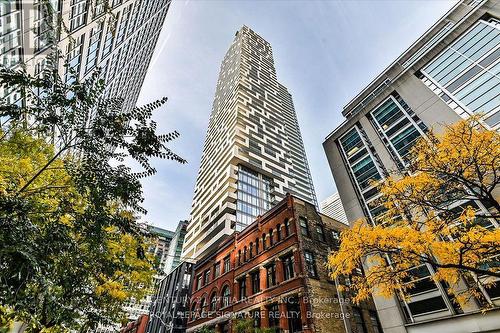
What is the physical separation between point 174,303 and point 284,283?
83.9ft

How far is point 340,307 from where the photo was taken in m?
17.9

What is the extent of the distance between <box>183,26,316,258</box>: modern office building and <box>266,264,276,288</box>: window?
25.7 meters

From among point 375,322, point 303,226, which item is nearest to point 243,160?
point 303,226

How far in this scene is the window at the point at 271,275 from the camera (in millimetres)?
19906

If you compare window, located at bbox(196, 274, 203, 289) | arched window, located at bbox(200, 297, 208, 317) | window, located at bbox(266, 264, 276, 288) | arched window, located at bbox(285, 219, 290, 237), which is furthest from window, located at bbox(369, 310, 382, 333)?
window, located at bbox(196, 274, 203, 289)

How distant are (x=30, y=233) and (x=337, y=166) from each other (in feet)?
94.9

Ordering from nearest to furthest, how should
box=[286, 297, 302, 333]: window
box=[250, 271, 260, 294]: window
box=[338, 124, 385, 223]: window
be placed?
box=[286, 297, 302, 333]: window < box=[250, 271, 260, 294]: window < box=[338, 124, 385, 223]: window

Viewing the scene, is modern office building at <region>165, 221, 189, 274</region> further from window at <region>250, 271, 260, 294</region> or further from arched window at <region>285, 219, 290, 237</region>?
arched window at <region>285, 219, 290, 237</region>

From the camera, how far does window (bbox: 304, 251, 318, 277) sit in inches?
713

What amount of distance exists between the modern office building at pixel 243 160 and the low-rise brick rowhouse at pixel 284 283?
2064cm

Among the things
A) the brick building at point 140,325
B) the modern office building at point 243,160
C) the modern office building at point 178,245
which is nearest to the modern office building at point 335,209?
the modern office building at point 243,160

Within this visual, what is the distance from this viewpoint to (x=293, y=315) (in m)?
16.9

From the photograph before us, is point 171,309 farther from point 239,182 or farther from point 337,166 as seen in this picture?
point 337,166

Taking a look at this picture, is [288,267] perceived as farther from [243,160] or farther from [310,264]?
[243,160]
